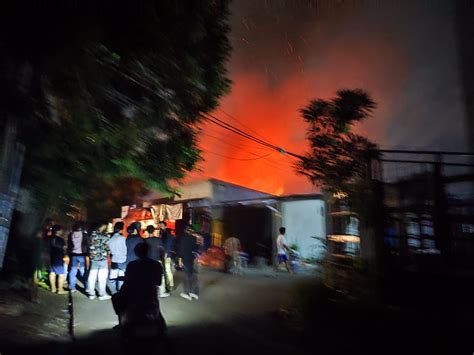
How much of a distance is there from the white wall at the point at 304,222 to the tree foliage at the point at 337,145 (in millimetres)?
7634

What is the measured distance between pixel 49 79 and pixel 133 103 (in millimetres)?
1701

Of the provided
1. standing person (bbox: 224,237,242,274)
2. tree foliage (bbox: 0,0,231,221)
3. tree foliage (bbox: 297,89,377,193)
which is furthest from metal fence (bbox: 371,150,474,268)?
standing person (bbox: 224,237,242,274)

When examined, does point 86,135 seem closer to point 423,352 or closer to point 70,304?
point 70,304

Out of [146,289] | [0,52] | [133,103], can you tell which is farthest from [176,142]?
[146,289]

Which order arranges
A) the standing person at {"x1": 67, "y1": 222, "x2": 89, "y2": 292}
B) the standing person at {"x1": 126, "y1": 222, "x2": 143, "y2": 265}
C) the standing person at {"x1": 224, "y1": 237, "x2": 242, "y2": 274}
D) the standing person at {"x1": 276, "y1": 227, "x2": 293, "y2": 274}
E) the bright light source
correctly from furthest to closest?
the standing person at {"x1": 224, "y1": 237, "x2": 242, "y2": 274}
the standing person at {"x1": 276, "y1": 227, "x2": 293, "y2": 274}
the bright light source
the standing person at {"x1": 67, "y1": 222, "x2": 89, "y2": 292}
the standing person at {"x1": 126, "y1": 222, "x2": 143, "y2": 265}

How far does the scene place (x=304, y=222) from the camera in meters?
16.3

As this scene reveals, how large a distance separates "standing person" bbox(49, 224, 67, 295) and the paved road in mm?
526

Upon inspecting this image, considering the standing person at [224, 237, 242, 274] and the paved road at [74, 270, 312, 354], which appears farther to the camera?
the standing person at [224, 237, 242, 274]

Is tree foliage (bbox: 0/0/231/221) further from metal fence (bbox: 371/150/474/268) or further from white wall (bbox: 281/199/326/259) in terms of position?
white wall (bbox: 281/199/326/259)

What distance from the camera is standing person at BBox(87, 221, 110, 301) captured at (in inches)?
332

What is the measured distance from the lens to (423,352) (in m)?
5.39

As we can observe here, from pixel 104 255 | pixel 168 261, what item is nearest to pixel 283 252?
pixel 168 261

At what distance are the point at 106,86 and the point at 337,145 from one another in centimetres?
469

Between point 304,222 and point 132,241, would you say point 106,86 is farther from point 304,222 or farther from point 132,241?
point 304,222
